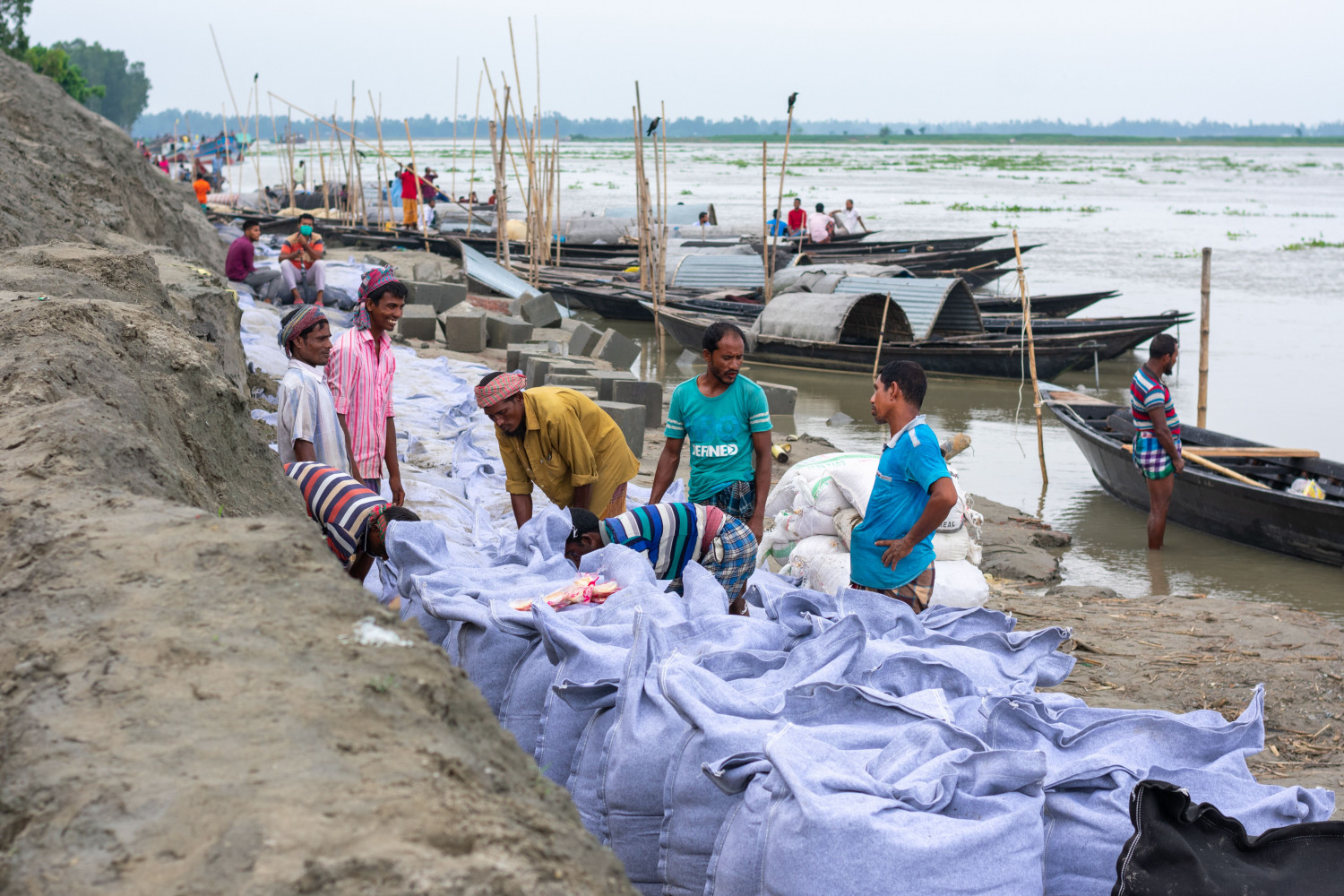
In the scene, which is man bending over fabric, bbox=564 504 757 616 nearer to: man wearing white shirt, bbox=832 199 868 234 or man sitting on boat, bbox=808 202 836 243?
man sitting on boat, bbox=808 202 836 243

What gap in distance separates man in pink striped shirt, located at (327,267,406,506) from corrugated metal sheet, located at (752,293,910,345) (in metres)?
9.14

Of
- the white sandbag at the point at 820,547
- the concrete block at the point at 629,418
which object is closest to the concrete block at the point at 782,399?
the concrete block at the point at 629,418

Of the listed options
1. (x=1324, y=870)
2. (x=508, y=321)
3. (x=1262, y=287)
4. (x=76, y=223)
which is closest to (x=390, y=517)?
(x=1324, y=870)

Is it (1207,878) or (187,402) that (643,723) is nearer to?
(1207,878)

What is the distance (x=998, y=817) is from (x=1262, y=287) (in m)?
21.2

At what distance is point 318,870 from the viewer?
4.07 ft

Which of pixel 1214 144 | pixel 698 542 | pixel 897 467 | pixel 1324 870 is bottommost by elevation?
pixel 1324 870

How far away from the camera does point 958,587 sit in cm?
518

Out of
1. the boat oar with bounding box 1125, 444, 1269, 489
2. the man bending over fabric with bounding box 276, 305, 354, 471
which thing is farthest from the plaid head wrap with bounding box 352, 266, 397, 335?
the boat oar with bounding box 1125, 444, 1269, 489

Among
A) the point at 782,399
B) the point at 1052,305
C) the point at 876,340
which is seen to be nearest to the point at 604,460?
the point at 782,399

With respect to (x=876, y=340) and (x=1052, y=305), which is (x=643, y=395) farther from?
(x=1052, y=305)

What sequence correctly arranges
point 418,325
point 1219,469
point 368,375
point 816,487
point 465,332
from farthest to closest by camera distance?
point 418,325 < point 465,332 < point 1219,469 < point 816,487 < point 368,375

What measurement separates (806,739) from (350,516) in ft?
6.05

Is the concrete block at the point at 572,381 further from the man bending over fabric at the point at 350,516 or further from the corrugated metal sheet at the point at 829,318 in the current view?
the corrugated metal sheet at the point at 829,318
